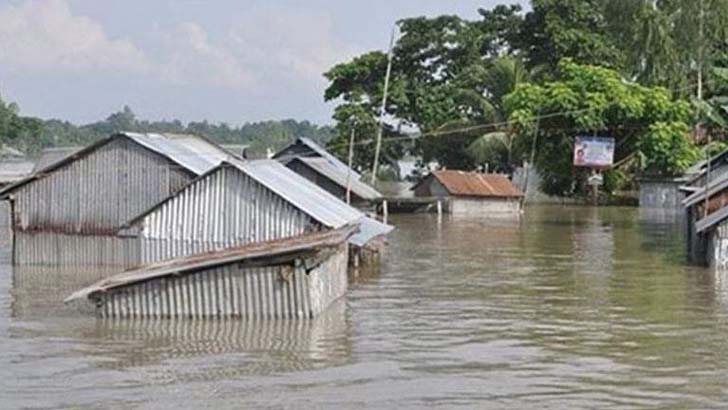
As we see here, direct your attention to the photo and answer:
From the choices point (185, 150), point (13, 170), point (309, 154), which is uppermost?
point (309, 154)

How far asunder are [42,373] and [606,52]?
5181cm

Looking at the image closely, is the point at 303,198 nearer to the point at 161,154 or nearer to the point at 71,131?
the point at 161,154

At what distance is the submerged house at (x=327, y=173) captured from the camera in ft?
125

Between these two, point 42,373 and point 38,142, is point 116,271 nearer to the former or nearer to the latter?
point 42,373

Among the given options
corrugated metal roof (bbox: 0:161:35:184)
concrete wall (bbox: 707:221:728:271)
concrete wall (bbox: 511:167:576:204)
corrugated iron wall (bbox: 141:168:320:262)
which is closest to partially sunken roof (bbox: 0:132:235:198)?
corrugated iron wall (bbox: 141:168:320:262)

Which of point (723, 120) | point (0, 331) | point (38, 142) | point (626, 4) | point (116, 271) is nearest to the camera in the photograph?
point (0, 331)

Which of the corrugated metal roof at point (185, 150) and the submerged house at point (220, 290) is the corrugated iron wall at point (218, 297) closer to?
the submerged house at point (220, 290)

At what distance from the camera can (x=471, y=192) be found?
5731cm

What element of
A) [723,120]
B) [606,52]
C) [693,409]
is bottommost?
[693,409]

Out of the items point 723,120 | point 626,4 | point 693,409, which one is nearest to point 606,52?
point 626,4

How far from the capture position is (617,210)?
57688 mm

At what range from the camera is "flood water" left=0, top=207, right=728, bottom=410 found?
50.6 ft

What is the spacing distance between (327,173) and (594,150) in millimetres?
22269

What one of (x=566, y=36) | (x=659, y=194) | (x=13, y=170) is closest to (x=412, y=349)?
(x=13, y=170)
